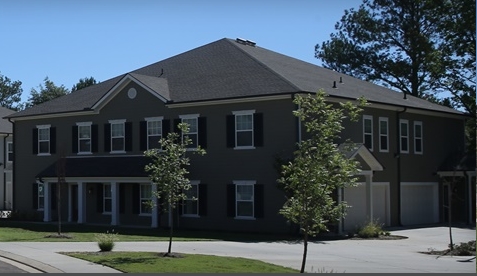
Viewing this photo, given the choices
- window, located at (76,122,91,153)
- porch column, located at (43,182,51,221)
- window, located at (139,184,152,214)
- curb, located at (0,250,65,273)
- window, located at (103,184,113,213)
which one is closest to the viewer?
curb, located at (0,250,65,273)

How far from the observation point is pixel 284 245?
84.3ft

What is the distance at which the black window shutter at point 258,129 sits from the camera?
102 feet

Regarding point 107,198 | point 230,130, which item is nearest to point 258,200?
point 230,130

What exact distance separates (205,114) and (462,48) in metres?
11.8

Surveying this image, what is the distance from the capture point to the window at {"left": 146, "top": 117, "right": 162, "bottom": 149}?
→ 3472 centimetres

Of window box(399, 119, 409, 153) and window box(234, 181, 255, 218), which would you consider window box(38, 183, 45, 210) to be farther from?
window box(399, 119, 409, 153)

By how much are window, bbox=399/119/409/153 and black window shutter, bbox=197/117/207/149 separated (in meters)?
10.4

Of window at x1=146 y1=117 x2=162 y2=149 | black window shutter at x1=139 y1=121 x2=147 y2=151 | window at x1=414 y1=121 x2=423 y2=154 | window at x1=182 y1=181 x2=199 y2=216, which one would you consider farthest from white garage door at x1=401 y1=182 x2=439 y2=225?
black window shutter at x1=139 y1=121 x2=147 y2=151

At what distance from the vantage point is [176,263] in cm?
1830

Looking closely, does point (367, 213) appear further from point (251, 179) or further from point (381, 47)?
point (381, 47)

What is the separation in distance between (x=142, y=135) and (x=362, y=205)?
1133 centimetres

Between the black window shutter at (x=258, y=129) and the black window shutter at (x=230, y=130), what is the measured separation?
49.1 inches

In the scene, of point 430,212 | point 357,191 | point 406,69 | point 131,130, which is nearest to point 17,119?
point 131,130

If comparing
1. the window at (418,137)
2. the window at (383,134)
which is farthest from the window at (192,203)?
the window at (418,137)
